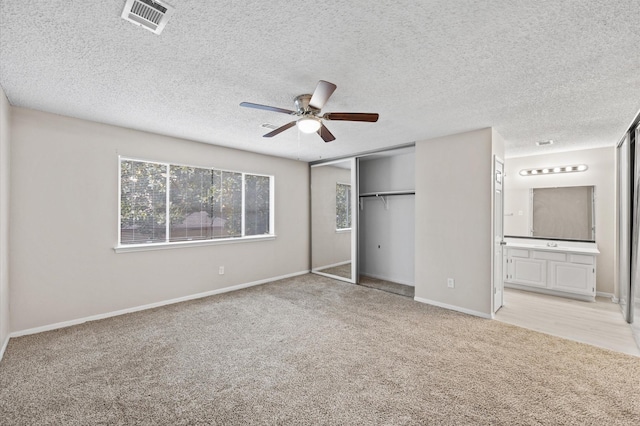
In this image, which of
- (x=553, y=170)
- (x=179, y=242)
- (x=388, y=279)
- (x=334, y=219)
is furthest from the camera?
(x=334, y=219)

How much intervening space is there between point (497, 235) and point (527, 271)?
5.20 ft

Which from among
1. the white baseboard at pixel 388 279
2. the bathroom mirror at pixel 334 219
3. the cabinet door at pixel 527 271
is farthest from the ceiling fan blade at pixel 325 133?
the cabinet door at pixel 527 271

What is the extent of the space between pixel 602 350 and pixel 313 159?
496 cm

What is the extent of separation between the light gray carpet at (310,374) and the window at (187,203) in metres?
1.24

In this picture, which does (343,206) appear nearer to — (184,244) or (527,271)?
(184,244)

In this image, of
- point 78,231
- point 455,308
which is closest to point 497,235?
point 455,308

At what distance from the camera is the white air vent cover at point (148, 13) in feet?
5.01

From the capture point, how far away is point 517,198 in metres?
5.45

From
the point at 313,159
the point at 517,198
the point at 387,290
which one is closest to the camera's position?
the point at 387,290

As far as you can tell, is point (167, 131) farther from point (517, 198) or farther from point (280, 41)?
point (517, 198)

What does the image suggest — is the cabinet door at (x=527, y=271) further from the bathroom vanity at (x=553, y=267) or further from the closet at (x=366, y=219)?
the closet at (x=366, y=219)

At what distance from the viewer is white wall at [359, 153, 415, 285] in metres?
5.28

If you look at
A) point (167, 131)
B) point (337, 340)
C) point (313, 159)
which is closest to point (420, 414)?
point (337, 340)

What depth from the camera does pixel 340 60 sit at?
2074mm
